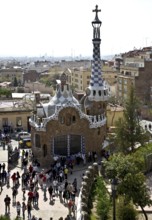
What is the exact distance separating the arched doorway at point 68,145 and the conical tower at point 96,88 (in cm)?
344

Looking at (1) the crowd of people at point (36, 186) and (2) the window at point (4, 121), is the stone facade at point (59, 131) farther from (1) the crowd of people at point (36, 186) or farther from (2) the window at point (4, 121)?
(2) the window at point (4, 121)

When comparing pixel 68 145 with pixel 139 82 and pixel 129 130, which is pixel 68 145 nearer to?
pixel 129 130

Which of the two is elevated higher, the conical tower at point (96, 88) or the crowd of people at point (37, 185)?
the conical tower at point (96, 88)

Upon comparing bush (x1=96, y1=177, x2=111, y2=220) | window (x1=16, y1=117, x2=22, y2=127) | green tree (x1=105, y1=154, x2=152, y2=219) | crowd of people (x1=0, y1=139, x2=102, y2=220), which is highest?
green tree (x1=105, y1=154, x2=152, y2=219)

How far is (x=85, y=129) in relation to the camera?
99.3ft

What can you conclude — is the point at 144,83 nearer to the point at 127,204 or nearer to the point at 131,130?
the point at 131,130

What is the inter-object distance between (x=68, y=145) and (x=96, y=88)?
219 inches

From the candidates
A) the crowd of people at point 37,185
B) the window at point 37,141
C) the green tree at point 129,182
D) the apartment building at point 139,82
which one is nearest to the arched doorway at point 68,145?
the crowd of people at point 37,185

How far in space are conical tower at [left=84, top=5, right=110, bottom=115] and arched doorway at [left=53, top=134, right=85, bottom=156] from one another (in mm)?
3444

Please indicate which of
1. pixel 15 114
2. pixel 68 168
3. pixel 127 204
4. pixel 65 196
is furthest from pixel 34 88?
pixel 127 204

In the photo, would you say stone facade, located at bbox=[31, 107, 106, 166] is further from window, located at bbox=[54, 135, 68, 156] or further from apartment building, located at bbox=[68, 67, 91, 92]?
apartment building, located at bbox=[68, 67, 91, 92]

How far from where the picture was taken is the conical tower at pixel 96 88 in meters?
32.7

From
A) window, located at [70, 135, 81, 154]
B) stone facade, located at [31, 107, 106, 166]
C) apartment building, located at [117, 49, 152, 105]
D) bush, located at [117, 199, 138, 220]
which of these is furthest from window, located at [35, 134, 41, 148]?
apartment building, located at [117, 49, 152, 105]

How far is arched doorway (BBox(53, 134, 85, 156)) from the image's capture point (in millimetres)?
30094
